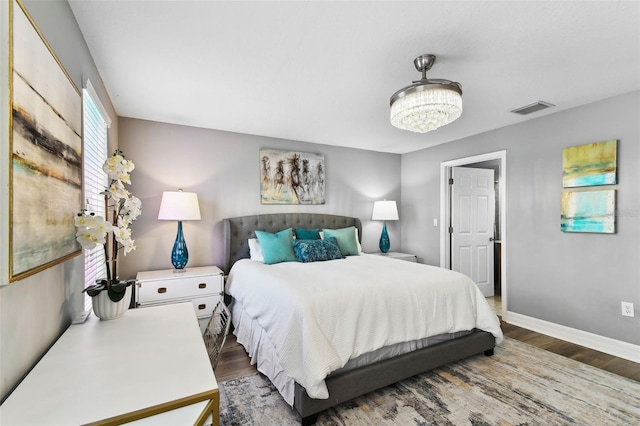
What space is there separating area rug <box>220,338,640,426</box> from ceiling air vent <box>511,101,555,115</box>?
245 cm

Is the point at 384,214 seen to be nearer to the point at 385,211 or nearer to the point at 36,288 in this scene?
the point at 385,211

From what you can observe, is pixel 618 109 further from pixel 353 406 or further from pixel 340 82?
pixel 353 406

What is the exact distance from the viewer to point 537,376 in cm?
245

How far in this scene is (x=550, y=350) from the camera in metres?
2.95

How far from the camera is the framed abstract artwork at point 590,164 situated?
2.89 meters

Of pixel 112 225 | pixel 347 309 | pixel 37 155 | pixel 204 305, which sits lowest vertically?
pixel 204 305

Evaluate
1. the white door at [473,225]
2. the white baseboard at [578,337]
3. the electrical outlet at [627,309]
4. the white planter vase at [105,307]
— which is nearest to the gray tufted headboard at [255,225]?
the white door at [473,225]

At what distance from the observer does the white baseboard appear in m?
2.79

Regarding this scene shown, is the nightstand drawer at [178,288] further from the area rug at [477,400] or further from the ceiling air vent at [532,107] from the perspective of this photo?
the ceiling air vent at [532,107]

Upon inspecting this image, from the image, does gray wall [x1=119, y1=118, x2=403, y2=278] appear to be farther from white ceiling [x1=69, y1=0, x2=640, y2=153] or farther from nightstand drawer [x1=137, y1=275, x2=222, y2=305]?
nightstand drawer [x1=137, y1=275, x2=222, y2=305]

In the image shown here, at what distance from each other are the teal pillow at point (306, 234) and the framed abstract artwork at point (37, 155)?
8.90 feet

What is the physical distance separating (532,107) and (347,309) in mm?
2868

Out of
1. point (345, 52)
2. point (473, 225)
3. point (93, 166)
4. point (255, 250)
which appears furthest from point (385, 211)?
point (93, 166)

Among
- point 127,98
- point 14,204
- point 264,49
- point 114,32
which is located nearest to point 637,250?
point 264,49
